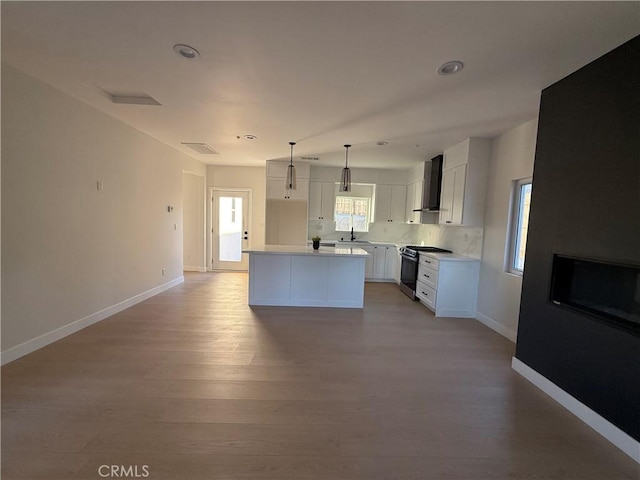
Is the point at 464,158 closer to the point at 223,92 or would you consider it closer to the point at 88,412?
the point at 223,92

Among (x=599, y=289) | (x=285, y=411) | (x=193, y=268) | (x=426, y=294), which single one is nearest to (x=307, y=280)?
(x=426, y=294)

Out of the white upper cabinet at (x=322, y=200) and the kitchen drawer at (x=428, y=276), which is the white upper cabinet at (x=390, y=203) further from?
the kitchen drawer at (x=428, y=276)

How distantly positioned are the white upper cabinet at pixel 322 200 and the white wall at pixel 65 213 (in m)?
3.23

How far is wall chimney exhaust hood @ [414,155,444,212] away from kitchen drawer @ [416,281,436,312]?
1418 mm

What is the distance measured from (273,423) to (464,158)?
408 centimetres

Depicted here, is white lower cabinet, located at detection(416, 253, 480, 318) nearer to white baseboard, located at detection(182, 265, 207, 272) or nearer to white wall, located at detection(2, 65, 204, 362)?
white wall, located at detection(2, 65, 204, 362)

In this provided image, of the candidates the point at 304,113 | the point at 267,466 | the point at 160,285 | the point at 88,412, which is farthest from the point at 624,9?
the point at 160,285

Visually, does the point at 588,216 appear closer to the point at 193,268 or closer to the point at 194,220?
the point at 194,220

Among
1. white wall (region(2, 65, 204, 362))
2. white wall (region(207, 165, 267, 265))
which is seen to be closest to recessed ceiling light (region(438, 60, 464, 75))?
white wall (region(2, 65, 204, 362))

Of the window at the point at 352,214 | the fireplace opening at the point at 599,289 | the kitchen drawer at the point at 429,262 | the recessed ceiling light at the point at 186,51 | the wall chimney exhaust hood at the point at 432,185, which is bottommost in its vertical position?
the kitchen drawer at the point at 429,262

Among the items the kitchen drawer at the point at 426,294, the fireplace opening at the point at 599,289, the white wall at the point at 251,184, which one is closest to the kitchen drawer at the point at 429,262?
the kitchen drawer at the point at 426,294

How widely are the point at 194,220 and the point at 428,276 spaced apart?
17.9ft

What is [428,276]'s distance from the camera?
4.48m

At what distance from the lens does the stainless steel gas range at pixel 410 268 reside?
4945 mm
